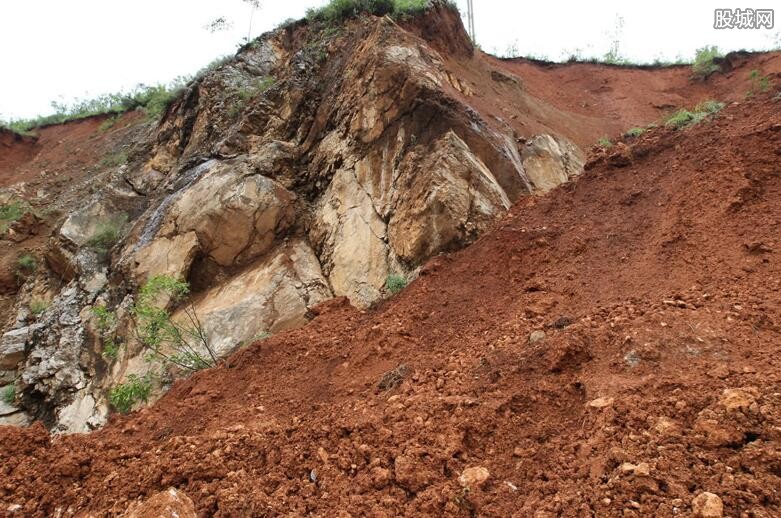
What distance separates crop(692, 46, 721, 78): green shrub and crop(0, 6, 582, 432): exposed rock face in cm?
728

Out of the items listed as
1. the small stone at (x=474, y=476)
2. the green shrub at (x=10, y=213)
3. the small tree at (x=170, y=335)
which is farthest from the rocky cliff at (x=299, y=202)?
the small stone at (x=474, y=476)

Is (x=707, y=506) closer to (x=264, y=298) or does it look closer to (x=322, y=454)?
(x=322, y=454)

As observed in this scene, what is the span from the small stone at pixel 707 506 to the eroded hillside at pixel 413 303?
0.16 ft

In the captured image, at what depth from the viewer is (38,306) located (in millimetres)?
10938

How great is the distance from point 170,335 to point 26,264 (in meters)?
8.77

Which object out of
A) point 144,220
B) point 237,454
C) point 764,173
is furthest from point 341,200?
point 764,173

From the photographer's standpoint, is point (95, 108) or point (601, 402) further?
point (95, 108)

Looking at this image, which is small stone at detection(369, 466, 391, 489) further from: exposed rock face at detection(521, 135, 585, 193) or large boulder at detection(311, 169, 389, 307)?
exposed rock face at detection(521, 135, 585, 193)

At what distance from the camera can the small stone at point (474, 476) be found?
2.90 metres

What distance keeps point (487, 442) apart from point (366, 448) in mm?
866

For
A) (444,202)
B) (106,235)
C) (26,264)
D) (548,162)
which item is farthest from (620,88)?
(26,264)

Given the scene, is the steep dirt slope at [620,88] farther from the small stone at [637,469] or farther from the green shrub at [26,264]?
the green shrub at [26,264]

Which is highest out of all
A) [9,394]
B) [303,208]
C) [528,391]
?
[303,208]

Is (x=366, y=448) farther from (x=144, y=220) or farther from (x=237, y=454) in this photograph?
(x=144, y=220)
